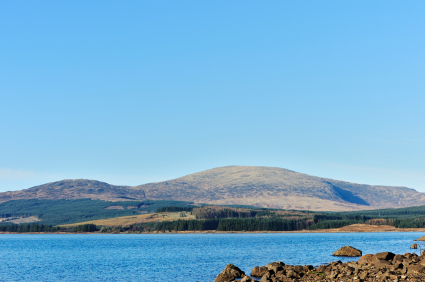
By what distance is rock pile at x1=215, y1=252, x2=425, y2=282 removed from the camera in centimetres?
4847

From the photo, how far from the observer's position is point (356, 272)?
53.7 metres

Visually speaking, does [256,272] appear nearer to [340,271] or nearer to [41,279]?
[340,271]

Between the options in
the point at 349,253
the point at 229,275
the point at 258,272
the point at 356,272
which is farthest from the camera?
the point at 349,253

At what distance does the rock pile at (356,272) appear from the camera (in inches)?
1908

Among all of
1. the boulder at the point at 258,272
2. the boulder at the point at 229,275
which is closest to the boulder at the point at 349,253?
the boulder at the point at 258,272

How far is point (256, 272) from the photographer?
65.2 metres

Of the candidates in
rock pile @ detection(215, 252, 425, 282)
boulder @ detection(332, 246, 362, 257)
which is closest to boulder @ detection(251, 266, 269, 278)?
rock pile @ detection(215, 252, 425, 282)

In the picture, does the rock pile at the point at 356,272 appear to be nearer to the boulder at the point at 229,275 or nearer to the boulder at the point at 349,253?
the boulder at the point at 229,275

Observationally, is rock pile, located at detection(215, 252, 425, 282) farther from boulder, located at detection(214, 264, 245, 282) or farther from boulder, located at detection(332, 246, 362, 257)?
boulder, located at detection(332, 246, 362, 257)

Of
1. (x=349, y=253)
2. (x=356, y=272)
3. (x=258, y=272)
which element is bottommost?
(x=258, y=272)

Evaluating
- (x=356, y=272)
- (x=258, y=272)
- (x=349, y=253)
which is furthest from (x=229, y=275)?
(x=349, y=253)

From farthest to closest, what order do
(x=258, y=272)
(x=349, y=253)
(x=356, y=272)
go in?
1. (x=349, y=253)
2. (x=258, y=272)
3. (x=356, y=272)

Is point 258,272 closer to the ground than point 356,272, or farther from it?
closer to the ground

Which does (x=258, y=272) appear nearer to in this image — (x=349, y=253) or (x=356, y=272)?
(x=356, y=272)
